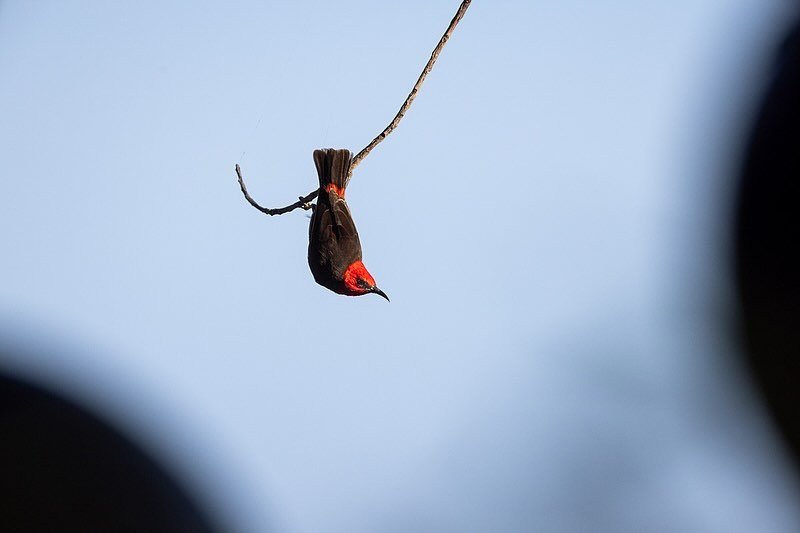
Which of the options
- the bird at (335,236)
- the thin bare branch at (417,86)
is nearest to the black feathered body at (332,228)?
the bird at (335,236)

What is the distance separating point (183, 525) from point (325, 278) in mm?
2949

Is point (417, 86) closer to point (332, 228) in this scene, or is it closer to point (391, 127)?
point (391, 127)

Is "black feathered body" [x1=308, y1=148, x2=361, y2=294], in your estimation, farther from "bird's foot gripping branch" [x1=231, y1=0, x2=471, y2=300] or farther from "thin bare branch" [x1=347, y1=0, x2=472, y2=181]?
"thin bare branch" [x1=347, y1=0, x2=472, y2=181]

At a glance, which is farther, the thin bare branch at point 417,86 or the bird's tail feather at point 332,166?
the bird's tail feather at point 332,166

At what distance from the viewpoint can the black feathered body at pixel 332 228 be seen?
137 inches

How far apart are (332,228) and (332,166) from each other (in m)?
0.34

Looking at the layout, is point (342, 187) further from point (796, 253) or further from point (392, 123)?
point (796, 253)

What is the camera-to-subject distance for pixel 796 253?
95 centimetres

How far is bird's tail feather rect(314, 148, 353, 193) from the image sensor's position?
3.46 metres

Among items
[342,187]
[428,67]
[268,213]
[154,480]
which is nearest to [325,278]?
[342,187]

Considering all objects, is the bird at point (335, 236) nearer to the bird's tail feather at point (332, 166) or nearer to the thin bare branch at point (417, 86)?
the bird's tail feather at point (332, 166)

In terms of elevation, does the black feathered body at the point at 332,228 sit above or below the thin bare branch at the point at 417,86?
below

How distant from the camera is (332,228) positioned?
12.2 feet

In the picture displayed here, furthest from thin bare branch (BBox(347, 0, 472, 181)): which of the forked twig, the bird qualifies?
the bird
